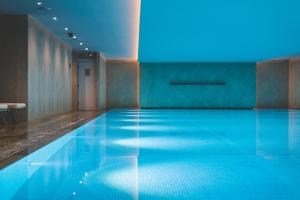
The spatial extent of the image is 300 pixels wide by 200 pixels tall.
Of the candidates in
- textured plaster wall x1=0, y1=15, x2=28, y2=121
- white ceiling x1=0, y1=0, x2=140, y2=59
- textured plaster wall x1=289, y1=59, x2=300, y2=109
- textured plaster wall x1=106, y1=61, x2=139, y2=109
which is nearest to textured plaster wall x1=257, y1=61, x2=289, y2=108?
textured plaster wall x1=289, y1=59, x2=300, y2=109

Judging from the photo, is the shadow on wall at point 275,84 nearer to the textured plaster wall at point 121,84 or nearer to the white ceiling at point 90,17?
the textured plaster wall at point 121,84

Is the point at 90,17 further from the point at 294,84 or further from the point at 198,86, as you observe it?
the point at 294,84

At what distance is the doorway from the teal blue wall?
3.44 meters

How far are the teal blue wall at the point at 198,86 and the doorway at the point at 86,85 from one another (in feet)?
11.3

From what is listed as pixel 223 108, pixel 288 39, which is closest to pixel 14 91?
pixel 288 39

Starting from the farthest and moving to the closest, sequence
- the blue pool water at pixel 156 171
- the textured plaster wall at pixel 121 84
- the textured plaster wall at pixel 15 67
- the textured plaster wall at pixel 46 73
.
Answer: the textured plaster wall at pixel 121 84
the textured plaster wall at pixel 46 73
the textured plaster wall at pixel 15 67
the blue pool water at pixel 156 171

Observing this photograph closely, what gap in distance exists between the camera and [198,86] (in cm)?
2247

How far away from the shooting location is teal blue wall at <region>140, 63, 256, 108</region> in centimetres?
2244

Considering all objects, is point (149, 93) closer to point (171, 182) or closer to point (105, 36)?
point (105, 36)

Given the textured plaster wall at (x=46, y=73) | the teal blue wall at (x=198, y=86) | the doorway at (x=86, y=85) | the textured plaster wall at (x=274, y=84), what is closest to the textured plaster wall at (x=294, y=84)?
the textured plaster wall at (x=274, y=84)

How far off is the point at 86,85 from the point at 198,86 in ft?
21.6

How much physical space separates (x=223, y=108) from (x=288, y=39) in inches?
359

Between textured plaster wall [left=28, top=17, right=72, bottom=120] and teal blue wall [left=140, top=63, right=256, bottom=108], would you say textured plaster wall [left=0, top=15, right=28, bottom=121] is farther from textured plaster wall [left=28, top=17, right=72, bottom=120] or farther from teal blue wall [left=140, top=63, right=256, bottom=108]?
teal blue wall [left=140, top=63, right=256, bottom=108]

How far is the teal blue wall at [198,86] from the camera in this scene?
22438 millimetres
